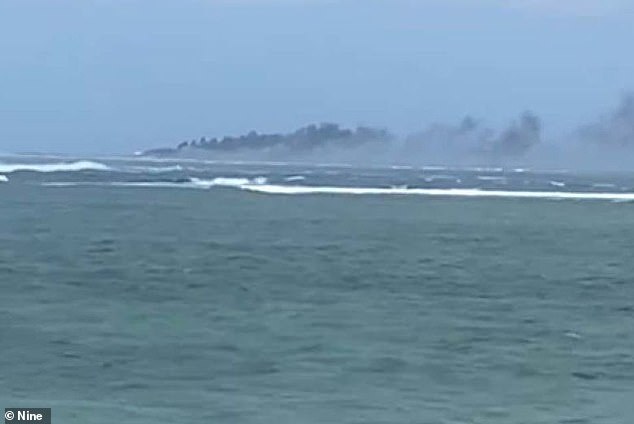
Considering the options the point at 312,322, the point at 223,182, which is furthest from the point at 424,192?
the point at 312,322

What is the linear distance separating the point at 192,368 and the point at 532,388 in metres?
4.17

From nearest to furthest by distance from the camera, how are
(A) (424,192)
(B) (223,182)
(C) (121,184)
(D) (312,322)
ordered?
(D) (312,322) → (C) (121,184) → (A) (424,192) → (B) (223,182)

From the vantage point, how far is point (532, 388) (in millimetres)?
18203

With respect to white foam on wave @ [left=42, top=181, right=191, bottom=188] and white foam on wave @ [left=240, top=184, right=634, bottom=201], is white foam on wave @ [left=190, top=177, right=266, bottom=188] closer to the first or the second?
white foam on wave @ [left=240, top=184, right=634, bottom=201]

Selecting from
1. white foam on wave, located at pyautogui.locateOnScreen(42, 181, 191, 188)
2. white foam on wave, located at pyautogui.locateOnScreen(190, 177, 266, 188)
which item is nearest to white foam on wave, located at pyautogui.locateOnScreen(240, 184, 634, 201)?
white foam on wave, located at pyautogui.locateOnScreen(190, 177, 266, 188)

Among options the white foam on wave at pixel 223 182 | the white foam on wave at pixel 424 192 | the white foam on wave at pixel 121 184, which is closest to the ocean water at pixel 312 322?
the white foam on wave at pixel 121 184

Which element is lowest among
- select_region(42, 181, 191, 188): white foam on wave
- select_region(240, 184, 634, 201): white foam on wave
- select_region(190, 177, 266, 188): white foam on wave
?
select_region(240, 184, 634, 201): white foam on wave

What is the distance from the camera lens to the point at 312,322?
78.2ft

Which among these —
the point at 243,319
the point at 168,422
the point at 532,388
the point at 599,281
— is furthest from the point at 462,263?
the point at 168,422

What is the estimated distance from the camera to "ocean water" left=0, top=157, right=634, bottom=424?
16.9 m

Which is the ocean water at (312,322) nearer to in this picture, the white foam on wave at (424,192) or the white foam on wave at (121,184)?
the white foam on wave at (121,184)

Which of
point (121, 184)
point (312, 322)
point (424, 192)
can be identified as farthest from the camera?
point (424, 192)

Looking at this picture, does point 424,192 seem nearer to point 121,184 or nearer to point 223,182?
point 223,182

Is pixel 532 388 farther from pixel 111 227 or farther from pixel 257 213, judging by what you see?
pixel 257 213
